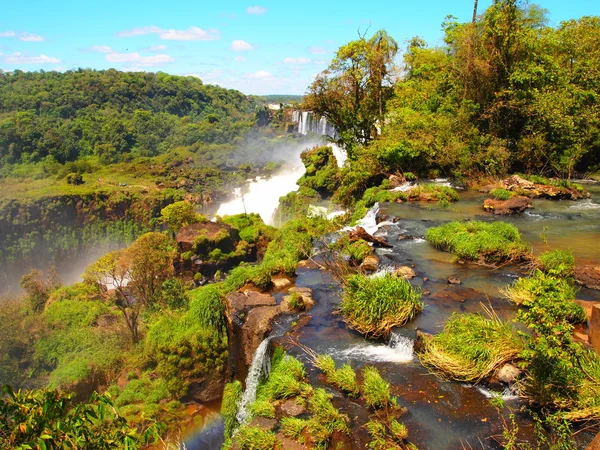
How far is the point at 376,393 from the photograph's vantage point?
633cm

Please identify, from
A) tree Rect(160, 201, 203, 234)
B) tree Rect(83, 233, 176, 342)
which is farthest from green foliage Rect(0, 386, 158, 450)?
tree Rect(160, 201, 203, 234)

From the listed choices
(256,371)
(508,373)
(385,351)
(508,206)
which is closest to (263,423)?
(256,371)

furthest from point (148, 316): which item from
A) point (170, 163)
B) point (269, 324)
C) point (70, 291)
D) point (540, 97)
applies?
point (170, 163)

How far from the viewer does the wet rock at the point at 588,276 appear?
9371 millimetres

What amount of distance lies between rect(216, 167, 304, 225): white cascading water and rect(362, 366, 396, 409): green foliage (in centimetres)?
3338

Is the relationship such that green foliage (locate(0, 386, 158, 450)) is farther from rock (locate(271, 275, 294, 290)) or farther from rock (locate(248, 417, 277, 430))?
rock (locate(271, 275, 294, 290))

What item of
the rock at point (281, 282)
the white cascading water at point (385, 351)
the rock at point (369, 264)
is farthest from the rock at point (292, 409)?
the rock at point (369, 264)

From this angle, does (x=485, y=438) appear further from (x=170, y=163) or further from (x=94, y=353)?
(x=170, y=163)

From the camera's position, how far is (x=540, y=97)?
19.5 meters

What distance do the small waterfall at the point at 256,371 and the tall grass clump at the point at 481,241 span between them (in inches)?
233

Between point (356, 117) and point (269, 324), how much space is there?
18.0 meters

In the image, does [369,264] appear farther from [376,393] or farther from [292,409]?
[292,409]

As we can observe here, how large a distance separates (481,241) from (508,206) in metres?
4.86

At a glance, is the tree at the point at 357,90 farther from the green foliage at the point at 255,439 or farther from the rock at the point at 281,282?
the green foliage at the point at 255,439
